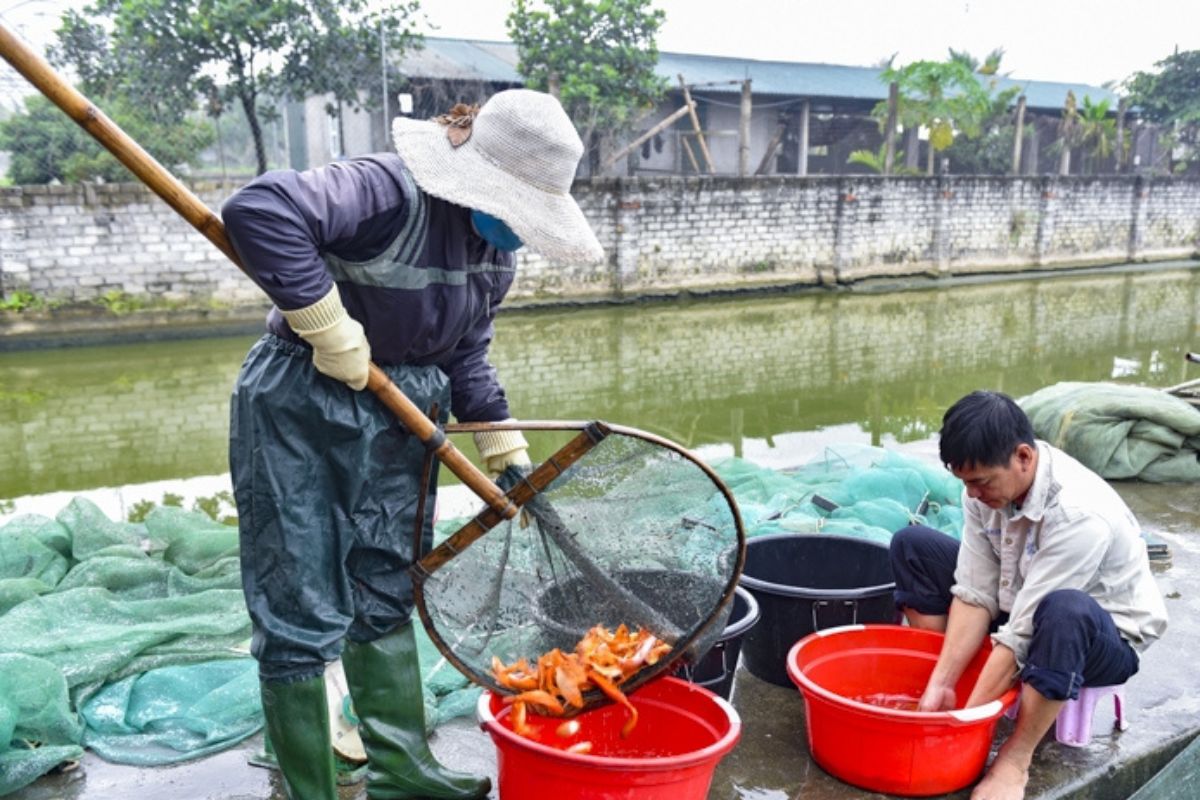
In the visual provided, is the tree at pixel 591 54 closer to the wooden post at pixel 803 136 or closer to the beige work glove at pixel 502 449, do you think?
the wooden post at pixel 803 136

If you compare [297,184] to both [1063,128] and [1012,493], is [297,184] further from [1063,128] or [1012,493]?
[1063,128]

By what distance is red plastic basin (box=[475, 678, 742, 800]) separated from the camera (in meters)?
1.94

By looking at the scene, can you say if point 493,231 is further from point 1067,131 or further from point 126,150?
point 1067,131

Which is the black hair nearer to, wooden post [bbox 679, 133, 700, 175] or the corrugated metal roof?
the corrugated metal roof

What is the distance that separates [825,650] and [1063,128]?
22.7 metres

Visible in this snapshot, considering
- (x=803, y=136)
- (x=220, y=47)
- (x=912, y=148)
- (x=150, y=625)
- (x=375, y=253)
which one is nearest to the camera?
(x=375, y=253)

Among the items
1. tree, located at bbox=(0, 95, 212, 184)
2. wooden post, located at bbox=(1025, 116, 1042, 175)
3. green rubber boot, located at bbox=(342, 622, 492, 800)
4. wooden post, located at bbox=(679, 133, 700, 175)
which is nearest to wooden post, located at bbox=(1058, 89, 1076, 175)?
wooden post, located at bbox=(1025, 116, 1042, 175)

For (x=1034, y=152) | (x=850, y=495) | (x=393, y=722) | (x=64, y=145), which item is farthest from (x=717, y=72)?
(x=393, y=722)

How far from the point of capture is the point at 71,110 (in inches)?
73.7

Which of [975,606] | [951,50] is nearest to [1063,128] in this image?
[951,50]

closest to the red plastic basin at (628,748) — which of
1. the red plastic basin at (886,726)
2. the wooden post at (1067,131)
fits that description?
the red plastic basin at (886,726)

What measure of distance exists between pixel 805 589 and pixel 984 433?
76cm

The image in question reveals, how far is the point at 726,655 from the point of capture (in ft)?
8.63

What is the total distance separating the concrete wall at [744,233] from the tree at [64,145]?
4.61 ft
